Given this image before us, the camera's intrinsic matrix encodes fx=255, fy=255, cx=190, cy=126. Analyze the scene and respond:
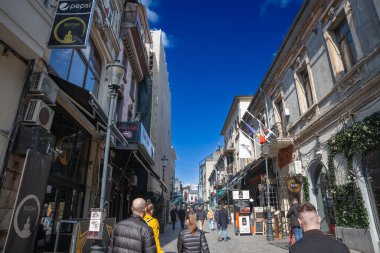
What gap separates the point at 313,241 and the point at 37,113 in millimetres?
5086

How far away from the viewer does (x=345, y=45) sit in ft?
31.5

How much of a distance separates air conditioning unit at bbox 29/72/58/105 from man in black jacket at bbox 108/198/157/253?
3.24m

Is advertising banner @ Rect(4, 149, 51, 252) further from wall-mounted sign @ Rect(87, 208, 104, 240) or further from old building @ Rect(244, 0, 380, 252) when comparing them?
old building @ Rect(244, 0, 380, 252)

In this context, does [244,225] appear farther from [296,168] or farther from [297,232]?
[297,232]

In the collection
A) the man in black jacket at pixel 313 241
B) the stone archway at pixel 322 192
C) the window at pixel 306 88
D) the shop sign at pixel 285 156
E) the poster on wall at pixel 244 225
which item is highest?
the window at pixel 306 88

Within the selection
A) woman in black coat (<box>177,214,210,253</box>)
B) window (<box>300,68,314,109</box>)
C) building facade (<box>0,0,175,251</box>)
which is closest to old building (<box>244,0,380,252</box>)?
window (<box>300,68,314,109</box>)

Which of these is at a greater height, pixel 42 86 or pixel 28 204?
pixel 42 86

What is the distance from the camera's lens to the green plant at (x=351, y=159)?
749 cm

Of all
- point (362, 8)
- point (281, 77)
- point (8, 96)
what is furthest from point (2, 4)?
point (281, 77)

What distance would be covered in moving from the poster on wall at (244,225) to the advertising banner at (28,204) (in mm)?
12789

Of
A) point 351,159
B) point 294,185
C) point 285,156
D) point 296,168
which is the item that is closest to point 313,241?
point 351,159

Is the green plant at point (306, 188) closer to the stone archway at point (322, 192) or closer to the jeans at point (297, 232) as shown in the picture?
the stone archway at point (322, 192)

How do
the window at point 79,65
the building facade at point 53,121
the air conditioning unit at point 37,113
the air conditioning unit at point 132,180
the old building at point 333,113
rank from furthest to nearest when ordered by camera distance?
the air conditioning unit at point 132,180, the old building at point 333,113, the window at point 79,65, the air conditioning unit at point 37,113, the building facade at point 53,121

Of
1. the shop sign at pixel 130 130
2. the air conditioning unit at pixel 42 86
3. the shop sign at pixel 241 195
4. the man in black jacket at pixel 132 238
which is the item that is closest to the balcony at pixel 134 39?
the shop sign at pixel 130 130
